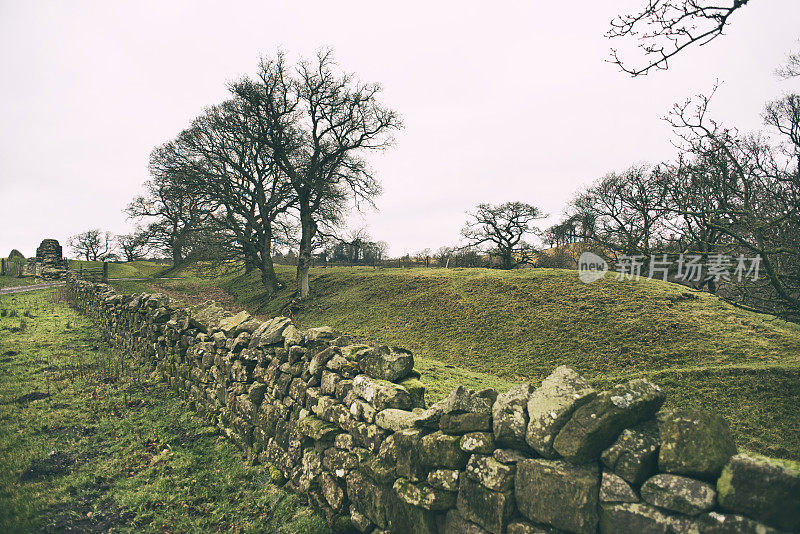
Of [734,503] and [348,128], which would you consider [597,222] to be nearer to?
[348,128]

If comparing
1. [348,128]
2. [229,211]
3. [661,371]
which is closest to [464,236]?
[348,128]

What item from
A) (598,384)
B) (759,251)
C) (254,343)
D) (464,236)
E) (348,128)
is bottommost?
(598,384)

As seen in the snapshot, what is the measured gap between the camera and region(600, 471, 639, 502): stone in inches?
87.7

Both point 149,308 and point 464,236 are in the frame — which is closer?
point 149,308

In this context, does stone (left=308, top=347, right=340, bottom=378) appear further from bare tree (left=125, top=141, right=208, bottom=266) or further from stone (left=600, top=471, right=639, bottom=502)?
bare tree (left=125, top=141, right=208, bottom=266)

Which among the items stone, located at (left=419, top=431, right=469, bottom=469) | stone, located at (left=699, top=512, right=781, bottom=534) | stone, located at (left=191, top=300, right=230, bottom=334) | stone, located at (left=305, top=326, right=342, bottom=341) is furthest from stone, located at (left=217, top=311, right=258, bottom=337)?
stone, located at (left=699, top=512, right=781, bottom=534)

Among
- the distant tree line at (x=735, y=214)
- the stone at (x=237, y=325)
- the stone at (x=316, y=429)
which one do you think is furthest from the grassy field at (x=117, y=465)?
the distant tree line at (x=735, y=214)

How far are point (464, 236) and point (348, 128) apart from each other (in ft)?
52.2

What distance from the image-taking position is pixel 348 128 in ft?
80.6

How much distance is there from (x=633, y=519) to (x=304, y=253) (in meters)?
23.9

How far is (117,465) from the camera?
5207mm

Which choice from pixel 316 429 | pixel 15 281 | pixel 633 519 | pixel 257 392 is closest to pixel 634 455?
pixel 633 519

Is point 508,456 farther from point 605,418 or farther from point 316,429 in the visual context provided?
point 316,429

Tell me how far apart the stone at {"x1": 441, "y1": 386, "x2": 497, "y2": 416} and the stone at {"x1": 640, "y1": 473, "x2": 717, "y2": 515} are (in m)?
1.19
